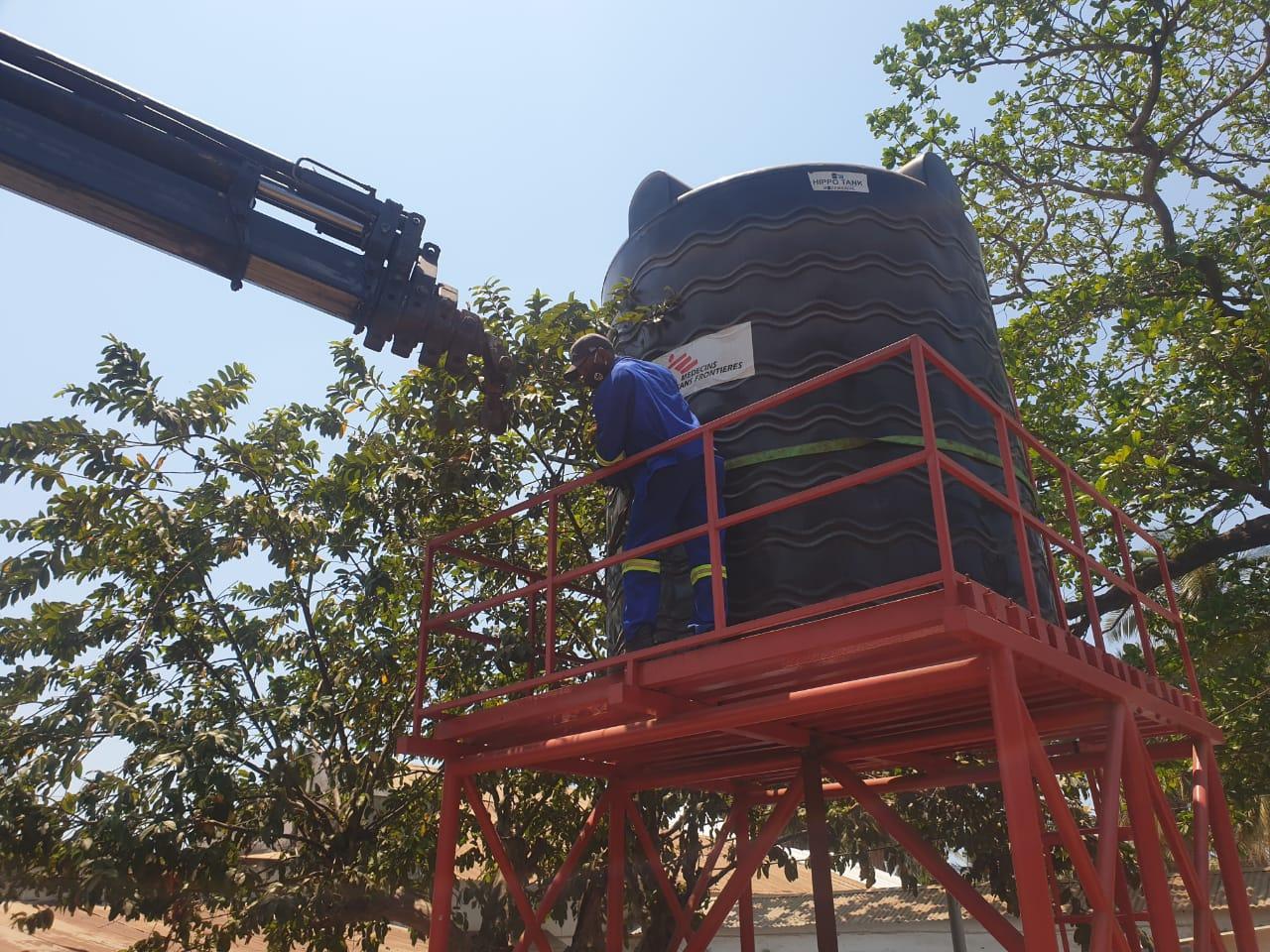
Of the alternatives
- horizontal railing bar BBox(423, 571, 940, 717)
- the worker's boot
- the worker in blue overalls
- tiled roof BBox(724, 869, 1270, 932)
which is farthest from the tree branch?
tiled roof BBox(724, 869, 1270, 932)

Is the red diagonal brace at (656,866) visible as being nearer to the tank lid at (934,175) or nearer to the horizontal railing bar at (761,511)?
the horizontal railing bar at (761,511)

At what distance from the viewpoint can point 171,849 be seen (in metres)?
7.85

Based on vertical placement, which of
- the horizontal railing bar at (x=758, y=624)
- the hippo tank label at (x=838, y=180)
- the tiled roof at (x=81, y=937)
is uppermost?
the hippo tank label at (x=838, y=180)

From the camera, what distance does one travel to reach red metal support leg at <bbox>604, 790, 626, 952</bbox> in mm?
7113

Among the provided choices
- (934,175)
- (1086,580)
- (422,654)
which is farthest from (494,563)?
(934,175)

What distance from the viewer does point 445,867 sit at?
6.52m

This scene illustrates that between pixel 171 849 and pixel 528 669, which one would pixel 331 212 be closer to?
pixel 528 669

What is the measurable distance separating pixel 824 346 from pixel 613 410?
53.5 inches

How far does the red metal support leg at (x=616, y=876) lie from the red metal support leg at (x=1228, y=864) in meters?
3.81

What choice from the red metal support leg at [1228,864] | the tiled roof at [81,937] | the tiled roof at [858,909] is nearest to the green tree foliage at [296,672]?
the red metal support leg at [1228,864]

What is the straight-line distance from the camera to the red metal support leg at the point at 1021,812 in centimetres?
400

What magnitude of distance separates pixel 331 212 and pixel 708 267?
261 centimetres

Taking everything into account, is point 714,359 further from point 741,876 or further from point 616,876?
point 616,876

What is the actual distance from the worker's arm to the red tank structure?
0.19m
